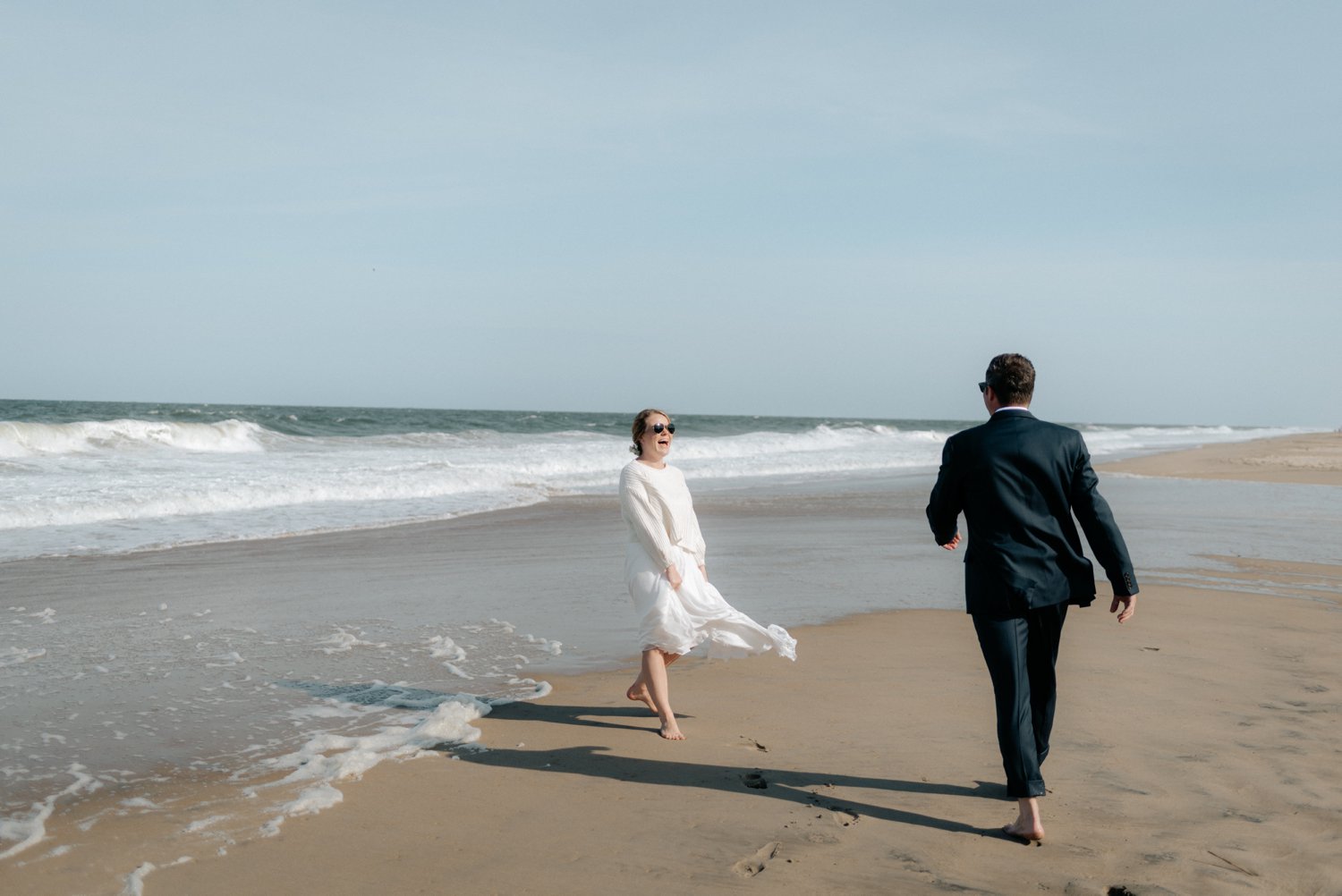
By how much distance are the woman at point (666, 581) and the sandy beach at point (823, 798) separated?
1.21 ft

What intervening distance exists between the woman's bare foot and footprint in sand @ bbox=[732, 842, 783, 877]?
4.11 feet

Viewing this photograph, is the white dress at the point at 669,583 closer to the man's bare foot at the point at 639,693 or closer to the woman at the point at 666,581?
the woman at the point at 666,581

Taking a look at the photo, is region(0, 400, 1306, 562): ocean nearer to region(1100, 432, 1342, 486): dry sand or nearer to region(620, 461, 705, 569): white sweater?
region(1100, 432, 1342, 486): dry sand

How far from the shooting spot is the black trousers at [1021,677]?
3.61 m

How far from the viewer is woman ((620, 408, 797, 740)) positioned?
475 cm

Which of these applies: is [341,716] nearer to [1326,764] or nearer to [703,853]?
[703,853]

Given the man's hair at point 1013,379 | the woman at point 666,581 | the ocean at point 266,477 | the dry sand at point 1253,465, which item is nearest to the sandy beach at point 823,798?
the woman at point 666,581

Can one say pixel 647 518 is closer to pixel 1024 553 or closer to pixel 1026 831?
pixel 1024 553

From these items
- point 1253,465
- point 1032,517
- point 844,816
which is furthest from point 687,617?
point 1253,465

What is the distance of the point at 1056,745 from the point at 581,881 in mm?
2404

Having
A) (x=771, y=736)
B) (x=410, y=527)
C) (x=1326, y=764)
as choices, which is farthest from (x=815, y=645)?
(x=410, y=527)

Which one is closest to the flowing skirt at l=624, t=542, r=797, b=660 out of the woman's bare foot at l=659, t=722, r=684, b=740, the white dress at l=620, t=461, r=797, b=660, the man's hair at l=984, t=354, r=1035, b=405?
the white dress at l=620, t=461, r=797, b=660

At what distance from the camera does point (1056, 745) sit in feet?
15.0

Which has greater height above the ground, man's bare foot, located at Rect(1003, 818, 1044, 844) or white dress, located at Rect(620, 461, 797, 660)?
white dress, located at Rect(620, 461, 797, 660)
